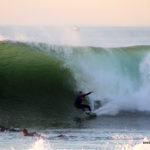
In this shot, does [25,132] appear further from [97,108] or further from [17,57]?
[17,57]

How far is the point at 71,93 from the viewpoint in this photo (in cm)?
1934

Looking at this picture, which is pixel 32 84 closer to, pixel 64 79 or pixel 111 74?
pixel 64 79

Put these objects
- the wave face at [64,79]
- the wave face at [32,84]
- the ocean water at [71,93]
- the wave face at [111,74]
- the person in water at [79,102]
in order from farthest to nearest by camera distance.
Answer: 1. the wave face at [111,74]
2. the wave face at [64,79]
3. the wave face at [32,84]
4. the person in water at [79,102]
5. the ocean water at [71,93]

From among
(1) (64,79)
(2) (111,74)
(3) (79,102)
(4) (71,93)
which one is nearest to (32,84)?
(1) (64,79)

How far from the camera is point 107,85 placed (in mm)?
20484

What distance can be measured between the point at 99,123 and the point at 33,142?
3844 mm

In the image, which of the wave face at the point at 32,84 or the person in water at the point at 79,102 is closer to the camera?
the person in water at the point at 79,102

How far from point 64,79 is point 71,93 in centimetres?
104

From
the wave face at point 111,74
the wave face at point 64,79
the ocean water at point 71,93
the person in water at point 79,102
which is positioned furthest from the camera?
the wave face at point 111,74

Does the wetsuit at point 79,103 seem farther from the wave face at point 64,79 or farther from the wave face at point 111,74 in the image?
the wave face at point 111,74

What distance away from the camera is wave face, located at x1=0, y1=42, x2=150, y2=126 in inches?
707

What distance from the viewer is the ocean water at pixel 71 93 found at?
13.5 meters

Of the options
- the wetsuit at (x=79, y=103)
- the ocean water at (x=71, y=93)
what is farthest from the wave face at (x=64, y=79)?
the wetsuit at (x=79, y=103)

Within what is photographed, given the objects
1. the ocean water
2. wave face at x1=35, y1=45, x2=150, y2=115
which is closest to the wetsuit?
the ocean water
